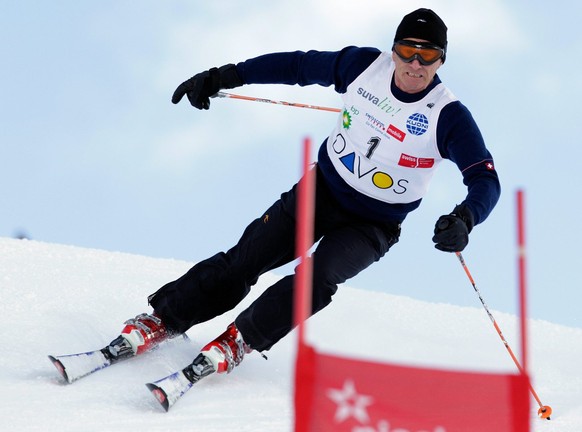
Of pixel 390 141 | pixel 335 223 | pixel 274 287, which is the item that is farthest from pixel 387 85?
pixel 274 287

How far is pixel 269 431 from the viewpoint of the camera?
272cm

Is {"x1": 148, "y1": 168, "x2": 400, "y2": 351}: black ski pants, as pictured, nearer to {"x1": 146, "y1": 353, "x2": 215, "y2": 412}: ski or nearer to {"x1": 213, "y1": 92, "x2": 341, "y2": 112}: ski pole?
{"x1": 146, "y1": 353, "x2": 215, "y2": 412}: ski

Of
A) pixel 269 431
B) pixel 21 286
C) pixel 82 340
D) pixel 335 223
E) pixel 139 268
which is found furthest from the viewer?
pixel 139 268

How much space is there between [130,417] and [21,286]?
5.46ft

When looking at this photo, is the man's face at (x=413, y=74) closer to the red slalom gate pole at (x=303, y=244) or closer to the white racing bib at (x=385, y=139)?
the white racing bib at (x=385, y=139)

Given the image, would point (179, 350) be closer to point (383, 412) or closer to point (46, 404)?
point (46, 404)

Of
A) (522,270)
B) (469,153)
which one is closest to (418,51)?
(469,153)

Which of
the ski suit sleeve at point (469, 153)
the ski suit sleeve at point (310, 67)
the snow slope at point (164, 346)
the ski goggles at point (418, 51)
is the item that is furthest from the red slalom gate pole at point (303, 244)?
the ski suit sleeve at point (310, 67)

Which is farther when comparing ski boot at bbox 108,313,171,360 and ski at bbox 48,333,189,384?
ski boot at bbox 108,313,171,360

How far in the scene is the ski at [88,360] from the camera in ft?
10.5

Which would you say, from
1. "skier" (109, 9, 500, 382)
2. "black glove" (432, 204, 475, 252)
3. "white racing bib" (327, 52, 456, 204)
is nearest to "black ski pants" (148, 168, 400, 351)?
"skier" (109, 9, 500, 382)

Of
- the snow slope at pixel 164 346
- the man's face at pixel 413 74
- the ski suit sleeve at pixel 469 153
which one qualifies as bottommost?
the snow slope at pixel 164 346

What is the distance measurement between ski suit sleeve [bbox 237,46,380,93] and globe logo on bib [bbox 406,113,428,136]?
1.14 ft

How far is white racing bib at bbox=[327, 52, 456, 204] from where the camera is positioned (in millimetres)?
3244
